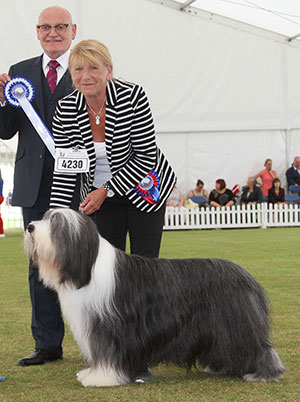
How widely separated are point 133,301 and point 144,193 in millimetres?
709

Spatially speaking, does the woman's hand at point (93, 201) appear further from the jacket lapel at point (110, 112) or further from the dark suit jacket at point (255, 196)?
the dark suit jacket at point (255, 196)

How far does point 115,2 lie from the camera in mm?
16438

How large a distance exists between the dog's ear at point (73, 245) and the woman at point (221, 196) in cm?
1273

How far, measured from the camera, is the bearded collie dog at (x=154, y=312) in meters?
2.92

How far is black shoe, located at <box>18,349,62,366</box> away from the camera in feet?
11.8

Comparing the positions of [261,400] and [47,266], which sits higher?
[47,266]

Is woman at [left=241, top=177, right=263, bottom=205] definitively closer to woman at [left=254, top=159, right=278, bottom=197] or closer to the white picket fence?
the white picket fence

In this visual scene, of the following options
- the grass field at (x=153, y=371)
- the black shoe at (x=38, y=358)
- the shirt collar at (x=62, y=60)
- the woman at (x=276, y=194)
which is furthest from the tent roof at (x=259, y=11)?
the black shoe at (x=38, y=358)

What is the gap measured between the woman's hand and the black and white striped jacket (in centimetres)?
7

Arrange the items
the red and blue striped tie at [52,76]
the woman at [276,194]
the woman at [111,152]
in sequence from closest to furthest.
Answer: the woman at [111,152], the red and blue striped tie at [52,76], the woman at [276,194]

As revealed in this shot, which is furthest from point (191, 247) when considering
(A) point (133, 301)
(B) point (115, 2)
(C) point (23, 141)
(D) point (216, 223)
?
(B) point (115, 2)

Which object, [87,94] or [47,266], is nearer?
[47,266]

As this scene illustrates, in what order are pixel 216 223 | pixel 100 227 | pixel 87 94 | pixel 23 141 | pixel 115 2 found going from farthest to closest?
pixel 115 2, pixel 216 223, pixel 23 141, pixel 100 227, pixel 87 94

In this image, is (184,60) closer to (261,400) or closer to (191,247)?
(191,247)
